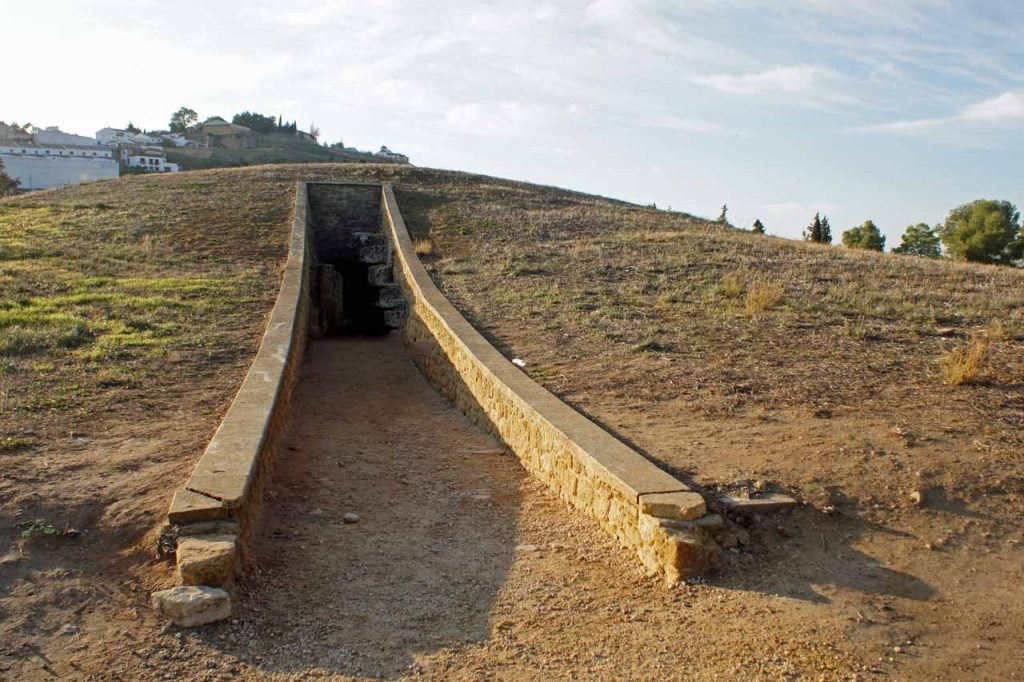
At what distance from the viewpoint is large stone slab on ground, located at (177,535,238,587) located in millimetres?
4043

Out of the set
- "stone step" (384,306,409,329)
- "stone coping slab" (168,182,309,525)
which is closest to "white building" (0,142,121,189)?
"stone step" (384,306,409,329)

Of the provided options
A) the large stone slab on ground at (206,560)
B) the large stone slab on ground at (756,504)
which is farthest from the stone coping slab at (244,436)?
the large stone slab on ground at (756,504)

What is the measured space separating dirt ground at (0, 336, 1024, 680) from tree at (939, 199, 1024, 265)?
40.6 m

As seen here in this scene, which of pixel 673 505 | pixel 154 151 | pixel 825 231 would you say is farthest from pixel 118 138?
pixel 673 505

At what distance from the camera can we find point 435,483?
21.1 feet

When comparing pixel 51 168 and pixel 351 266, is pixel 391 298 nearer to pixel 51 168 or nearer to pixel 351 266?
pixel 351 266

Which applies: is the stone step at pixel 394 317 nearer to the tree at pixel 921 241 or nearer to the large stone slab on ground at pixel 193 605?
the large stone slab on ground at pixel 193 605

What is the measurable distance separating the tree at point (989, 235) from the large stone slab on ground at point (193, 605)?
42.8 meters

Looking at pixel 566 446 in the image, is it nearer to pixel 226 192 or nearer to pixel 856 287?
pixel 856 287

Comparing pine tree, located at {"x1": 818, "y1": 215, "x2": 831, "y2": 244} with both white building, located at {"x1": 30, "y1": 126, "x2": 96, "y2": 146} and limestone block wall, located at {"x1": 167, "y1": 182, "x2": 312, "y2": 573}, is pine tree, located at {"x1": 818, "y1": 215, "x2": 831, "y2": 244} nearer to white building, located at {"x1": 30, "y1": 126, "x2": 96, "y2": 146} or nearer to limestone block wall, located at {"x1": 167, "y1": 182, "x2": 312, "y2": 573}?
limestone block wall, located at {"x1": 167, "y1": 182, "x2": 312, "y2": 573}

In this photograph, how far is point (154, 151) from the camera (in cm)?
6756

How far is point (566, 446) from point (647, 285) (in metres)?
7.02

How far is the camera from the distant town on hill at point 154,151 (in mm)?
56594

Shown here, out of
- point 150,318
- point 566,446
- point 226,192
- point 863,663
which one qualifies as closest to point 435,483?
point 566,446
